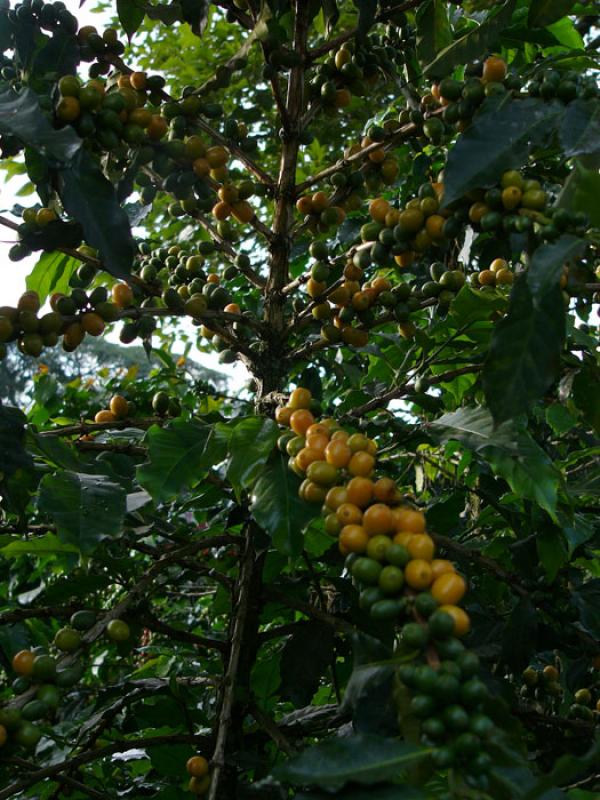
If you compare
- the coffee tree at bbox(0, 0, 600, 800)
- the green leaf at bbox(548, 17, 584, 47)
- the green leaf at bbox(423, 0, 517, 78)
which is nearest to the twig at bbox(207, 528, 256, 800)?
the coffee tree at bbox(0, 0, 600, 800)

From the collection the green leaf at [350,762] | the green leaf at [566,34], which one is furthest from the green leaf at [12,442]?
the green leaf at [566,34]

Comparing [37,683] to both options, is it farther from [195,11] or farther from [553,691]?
[553,691]

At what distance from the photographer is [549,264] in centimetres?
103

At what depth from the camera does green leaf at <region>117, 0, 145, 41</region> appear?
5.65 ft

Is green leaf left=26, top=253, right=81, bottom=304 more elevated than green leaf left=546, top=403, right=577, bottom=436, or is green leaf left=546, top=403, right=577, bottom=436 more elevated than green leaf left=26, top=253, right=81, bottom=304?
green leaf left=26, top=253, right=81, bottom=304

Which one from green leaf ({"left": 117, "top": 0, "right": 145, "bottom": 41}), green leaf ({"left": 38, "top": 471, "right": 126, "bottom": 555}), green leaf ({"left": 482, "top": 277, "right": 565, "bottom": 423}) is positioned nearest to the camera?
green leaf ({"left": 482, "top": 277, "right": 565, "bottom": 423})

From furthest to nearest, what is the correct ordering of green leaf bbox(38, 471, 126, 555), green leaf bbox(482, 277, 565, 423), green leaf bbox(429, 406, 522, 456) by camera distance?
green leaf bbox(429, 406, 522, 456)
green leaf bbox(38, 471, 126, 555)
green leaf bbox(482, 277, 565, 423)

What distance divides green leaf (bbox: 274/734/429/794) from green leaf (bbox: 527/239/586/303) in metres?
0.59

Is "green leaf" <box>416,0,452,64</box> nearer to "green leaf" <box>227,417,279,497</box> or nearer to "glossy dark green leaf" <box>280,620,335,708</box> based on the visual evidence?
"green leaf" <box>227,417,279,497</box>

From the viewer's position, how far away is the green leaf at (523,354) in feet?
3.68

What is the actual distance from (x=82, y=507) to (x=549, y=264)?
0.83 m

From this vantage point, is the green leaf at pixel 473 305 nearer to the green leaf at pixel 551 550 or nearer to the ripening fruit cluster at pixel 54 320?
the green leaf at pixel 551 550

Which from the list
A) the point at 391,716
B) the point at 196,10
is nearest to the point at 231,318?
the point at 196,10

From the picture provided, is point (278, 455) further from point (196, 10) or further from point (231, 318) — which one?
point (196, 10)
